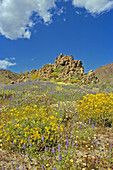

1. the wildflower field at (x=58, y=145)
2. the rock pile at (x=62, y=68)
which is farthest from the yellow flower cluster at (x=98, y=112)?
the rock pile at (x=62, y=68)

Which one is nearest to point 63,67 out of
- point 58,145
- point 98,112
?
point 98,112

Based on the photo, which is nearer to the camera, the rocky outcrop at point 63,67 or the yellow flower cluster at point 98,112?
the yellow flower cluster at point 98,112

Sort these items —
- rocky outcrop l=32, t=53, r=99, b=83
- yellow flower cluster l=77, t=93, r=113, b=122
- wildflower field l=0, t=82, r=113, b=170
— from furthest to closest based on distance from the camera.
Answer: rocky outcrop l=32, t=53, r=99, b=83, yellow flower cluster l=77, t=93, r=113, b=122, wildflower field l=0, t=82, r=113, b=170

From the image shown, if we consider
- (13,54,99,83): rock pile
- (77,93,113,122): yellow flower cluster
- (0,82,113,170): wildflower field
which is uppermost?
(13,54,99,83): rock pile

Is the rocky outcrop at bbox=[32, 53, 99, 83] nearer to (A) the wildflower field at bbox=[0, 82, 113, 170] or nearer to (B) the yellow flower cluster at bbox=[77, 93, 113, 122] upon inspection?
(B) the yellow flower cluster at bbox=[77, 93, 113, 122]

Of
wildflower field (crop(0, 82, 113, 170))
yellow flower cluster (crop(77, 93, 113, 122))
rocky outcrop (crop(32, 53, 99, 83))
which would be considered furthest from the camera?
rocky outcrop (crop(32, 53, 99, 83))

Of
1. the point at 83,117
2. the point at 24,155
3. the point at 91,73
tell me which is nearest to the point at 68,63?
the point at 91,73

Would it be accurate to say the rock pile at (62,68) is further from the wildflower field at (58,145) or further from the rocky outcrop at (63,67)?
the wildflower field at (58,145)

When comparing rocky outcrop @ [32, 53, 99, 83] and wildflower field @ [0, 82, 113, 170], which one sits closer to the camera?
wildflower field @ [0, 82, 113, 170]

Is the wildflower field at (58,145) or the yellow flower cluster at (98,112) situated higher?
the yellow flower cluster at (98,112)

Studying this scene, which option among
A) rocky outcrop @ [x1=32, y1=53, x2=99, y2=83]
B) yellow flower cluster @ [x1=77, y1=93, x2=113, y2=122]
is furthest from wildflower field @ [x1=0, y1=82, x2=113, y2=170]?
rocky outcrop @ [x1=32, y1=53, x2=99, y2=83]

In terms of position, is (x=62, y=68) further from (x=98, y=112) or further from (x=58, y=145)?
(x=58, y=145)

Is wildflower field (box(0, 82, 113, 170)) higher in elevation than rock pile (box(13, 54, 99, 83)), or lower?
lower

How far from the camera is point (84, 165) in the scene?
276cm
